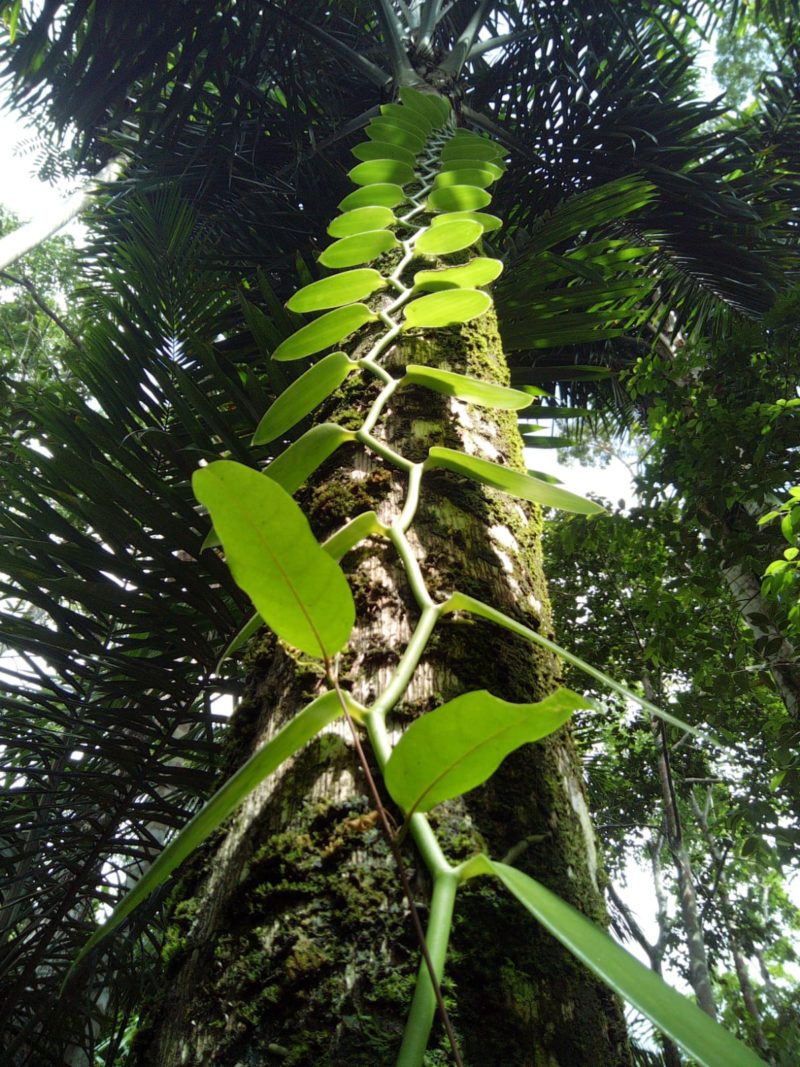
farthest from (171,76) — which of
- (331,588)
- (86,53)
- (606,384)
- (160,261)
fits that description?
(331,588)

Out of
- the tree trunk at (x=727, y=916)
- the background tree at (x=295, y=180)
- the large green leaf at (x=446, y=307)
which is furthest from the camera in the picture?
the tree trunk at (x=727, y=916)

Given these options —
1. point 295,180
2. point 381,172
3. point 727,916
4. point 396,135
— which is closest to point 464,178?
point 381,172

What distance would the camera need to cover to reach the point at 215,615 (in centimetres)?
101

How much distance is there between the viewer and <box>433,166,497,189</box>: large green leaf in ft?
2.89

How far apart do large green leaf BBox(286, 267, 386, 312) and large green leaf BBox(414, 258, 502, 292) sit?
0.14ft

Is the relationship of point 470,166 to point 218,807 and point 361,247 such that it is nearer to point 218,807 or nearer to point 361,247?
point 361,247

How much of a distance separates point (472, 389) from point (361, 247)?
278mm

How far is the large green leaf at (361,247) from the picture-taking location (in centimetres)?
69

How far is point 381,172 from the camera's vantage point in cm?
90

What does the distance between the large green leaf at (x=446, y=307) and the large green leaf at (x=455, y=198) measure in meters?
0.32

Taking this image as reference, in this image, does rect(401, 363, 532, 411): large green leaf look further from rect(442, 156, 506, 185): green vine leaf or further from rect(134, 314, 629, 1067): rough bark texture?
rect(442, 156, 506, 185): green vine leaf

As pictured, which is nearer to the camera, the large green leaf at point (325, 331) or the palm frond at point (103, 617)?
the large green leaf at point (325, 331)

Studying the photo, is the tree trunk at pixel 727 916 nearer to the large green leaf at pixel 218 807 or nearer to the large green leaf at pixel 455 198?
the large green leaf at pixel 455 198

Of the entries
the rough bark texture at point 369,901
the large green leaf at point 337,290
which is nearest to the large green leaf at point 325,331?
the large green leaf at point 337,290
